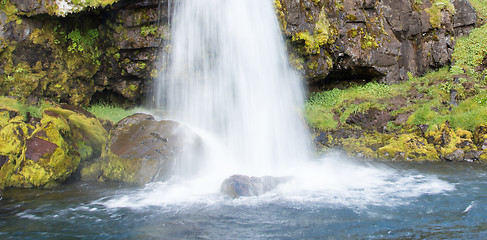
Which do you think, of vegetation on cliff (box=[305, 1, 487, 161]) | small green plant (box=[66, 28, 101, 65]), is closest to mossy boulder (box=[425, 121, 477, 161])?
vegetation on cliff (box=[305, 1, 487, 161])

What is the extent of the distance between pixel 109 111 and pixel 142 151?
14.4 feet

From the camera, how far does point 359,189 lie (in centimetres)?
718

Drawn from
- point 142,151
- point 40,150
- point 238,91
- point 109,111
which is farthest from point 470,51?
point 40,150

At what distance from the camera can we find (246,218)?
5.68 metres

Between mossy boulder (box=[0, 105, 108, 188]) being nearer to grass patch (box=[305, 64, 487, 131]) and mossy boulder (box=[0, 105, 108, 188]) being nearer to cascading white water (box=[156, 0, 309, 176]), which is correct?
cascading white water (box=[156, 0, 309, 176])

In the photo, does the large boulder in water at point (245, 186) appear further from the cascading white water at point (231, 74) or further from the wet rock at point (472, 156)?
the wet rock at point (472, 156)

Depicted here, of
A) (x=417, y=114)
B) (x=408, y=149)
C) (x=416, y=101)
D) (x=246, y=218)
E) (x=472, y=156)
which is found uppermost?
(x=416, y=101)

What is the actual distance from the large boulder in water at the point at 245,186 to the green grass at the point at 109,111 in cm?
579

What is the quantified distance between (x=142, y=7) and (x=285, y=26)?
4773 millimetres

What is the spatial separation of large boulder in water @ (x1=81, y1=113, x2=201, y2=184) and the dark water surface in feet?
3.22

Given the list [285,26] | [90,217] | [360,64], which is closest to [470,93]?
[360,64]

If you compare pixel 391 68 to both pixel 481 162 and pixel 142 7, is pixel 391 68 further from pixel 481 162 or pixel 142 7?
pixel 142 7

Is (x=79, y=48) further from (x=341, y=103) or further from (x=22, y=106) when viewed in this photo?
(x=341, y=103)

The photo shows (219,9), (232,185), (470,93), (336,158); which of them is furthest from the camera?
(470,93)
